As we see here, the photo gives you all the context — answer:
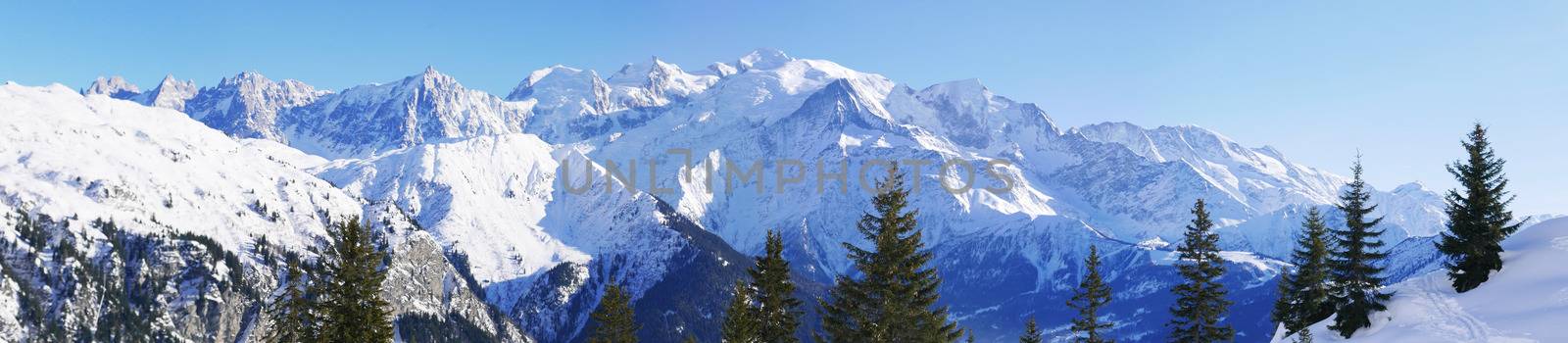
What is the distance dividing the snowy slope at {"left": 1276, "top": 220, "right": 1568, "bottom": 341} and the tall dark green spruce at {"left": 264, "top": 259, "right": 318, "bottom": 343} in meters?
50.9

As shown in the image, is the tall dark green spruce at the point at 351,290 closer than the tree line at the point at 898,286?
No

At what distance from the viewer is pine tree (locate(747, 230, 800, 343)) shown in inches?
1652

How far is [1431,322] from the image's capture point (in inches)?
1619

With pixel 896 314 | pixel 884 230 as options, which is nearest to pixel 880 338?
pixel 896 314

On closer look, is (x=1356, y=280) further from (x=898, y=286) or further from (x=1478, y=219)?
(x=898, y=286)

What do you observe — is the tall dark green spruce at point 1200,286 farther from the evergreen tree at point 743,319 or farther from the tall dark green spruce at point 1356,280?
the evergreen tree at point 743,319

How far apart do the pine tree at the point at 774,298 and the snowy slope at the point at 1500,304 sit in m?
28.8

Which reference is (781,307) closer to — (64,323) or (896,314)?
(896,314)

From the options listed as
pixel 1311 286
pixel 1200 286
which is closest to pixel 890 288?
pixel 1200 286

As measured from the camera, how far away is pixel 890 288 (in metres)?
35.5

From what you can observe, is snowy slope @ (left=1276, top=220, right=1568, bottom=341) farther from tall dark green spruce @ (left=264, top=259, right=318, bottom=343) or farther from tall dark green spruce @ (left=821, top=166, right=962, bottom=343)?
tall dark green spruce @ (left=264, top=259, right=318, bottom=343)

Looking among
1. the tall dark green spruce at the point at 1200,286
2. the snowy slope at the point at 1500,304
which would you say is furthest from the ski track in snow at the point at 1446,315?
the tall dark green spruce at the point at 1200,286

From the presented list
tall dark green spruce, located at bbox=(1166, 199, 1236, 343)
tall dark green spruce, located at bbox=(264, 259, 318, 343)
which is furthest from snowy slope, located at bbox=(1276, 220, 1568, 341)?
tall dark green spruce, located at bbox=(264, 259, 318, 343)

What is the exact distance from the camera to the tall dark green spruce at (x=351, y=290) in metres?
38.5
